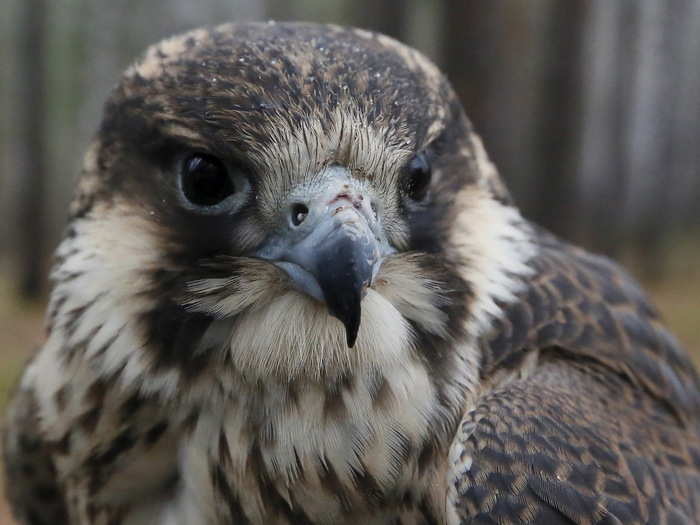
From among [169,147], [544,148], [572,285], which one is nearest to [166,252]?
[169,147]

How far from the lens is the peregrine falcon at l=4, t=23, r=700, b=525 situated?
197 centimetres

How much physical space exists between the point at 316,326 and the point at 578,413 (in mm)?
623

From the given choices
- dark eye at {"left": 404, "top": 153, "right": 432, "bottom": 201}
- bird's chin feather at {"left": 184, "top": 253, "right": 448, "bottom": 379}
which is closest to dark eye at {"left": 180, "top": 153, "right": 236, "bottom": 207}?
bird's chin feather at {"left": 184, "top": 253, "right": 448, "bottom": 379}

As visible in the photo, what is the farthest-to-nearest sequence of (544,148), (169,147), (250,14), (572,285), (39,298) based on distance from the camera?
(544,148), (39,298), (250,14), (572,285), (169,147)

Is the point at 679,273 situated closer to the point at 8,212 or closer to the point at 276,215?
the point at 8,212

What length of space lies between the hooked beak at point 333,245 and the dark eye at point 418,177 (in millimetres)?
166

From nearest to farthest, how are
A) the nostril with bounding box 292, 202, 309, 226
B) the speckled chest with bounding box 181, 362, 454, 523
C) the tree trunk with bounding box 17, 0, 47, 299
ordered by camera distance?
the nostril with bounding box 292, 202, 309, 226, the speckled chest with bounding box 181, 362, 454, 523, the tree trunk with bounding box 17, 0, 47, 299

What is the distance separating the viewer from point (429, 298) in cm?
206

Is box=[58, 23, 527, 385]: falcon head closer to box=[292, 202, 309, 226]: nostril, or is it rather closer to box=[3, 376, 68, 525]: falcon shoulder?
box=[292, 202, 309, 226]: nostril

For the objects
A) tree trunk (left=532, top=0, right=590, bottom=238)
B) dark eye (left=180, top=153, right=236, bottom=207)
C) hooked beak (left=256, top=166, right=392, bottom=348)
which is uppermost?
dark eye (left=180, top=153, right=236, bottom=207)

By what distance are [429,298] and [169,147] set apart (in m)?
0.64

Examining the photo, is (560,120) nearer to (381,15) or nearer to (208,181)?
(381,15)

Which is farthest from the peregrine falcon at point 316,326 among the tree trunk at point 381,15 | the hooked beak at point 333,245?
the tree trunk at point 381,15

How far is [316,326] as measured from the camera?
199 cm
